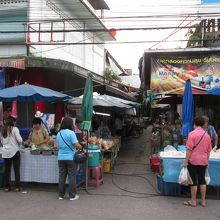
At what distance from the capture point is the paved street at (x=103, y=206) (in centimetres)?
705

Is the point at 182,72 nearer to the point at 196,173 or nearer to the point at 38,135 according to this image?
the point at 38,135

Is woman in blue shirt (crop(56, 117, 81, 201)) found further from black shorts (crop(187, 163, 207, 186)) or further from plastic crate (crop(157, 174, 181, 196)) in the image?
black shorts (crop(187, 163, 207, 186))

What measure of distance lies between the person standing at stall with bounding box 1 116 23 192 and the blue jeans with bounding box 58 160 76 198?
49.2 inches

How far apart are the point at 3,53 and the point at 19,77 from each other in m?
1.91

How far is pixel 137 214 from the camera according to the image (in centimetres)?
722

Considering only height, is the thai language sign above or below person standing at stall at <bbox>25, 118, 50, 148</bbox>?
above

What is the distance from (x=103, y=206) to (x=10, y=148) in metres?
2.71

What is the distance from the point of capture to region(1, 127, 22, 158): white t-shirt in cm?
895

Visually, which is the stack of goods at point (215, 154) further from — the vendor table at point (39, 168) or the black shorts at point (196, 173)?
the vendor table at point (39, 168)

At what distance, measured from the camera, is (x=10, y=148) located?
29.4ft

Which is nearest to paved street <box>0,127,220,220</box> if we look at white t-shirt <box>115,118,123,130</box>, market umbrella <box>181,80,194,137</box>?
market umbrella <box>181,80,194,137</box>

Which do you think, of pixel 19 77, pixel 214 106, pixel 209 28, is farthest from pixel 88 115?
pixel 214 106

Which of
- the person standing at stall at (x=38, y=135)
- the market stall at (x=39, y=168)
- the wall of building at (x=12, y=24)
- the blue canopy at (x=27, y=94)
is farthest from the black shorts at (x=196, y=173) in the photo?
the wall of building at (x=12, y=24)

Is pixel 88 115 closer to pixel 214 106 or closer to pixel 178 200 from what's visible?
pixel 178 200
